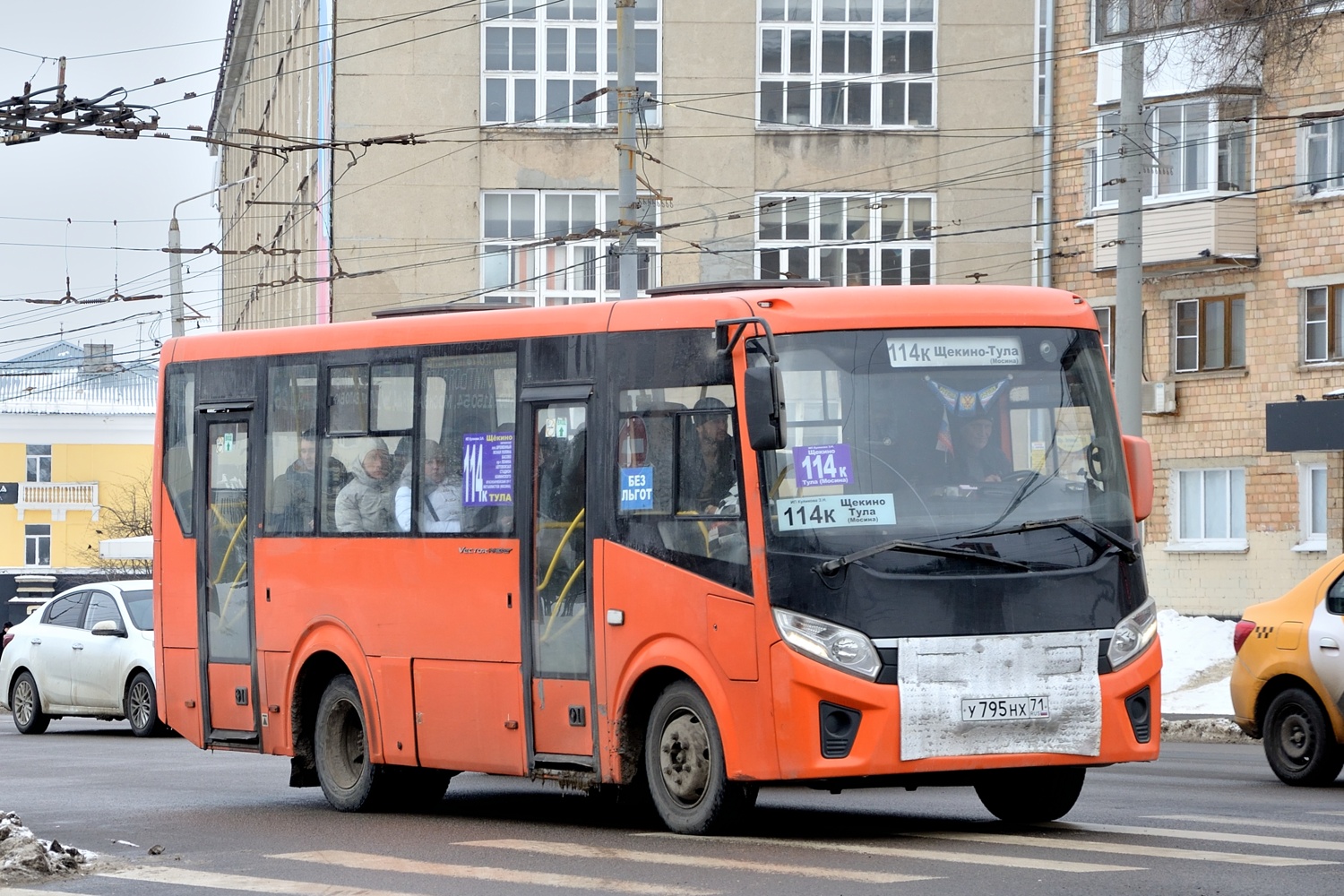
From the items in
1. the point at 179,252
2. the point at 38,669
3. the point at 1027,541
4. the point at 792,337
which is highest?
the point at 179,252

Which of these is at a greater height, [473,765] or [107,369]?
[107,369]

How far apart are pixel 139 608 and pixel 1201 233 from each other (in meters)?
20.9

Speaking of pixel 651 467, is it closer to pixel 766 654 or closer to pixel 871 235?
pixel 766 654

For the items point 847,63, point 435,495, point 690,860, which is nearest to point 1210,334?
point 847,63

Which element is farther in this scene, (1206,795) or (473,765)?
(1206,795)

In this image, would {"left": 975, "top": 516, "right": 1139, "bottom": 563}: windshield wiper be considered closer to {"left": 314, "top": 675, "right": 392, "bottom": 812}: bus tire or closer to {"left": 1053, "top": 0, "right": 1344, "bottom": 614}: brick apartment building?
{"left": 314, "top": 675, "right": 392, "bottom": 812}: bus tire

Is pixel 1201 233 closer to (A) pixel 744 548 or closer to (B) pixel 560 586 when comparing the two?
(B) pixel 560 586

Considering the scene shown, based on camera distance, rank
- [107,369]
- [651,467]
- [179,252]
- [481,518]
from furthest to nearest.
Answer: [107,369] → [179,252] → [481,518] → [651,467]

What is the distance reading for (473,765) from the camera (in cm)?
1273

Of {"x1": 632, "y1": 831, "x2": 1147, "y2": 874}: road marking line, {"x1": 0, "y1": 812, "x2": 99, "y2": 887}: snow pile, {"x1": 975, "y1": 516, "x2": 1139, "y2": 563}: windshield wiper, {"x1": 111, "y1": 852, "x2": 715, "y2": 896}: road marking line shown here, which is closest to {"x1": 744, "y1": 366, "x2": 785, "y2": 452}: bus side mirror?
{"x1": 975, "y1": 516, "x2": 1139, "y2": 563}: windshield wiper

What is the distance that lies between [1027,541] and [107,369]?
47.6m

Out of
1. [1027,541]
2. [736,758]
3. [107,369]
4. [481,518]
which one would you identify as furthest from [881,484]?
[107,369]

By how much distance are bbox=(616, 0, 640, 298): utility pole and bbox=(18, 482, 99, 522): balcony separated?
2978 inches

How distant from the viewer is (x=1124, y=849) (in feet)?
33.9
